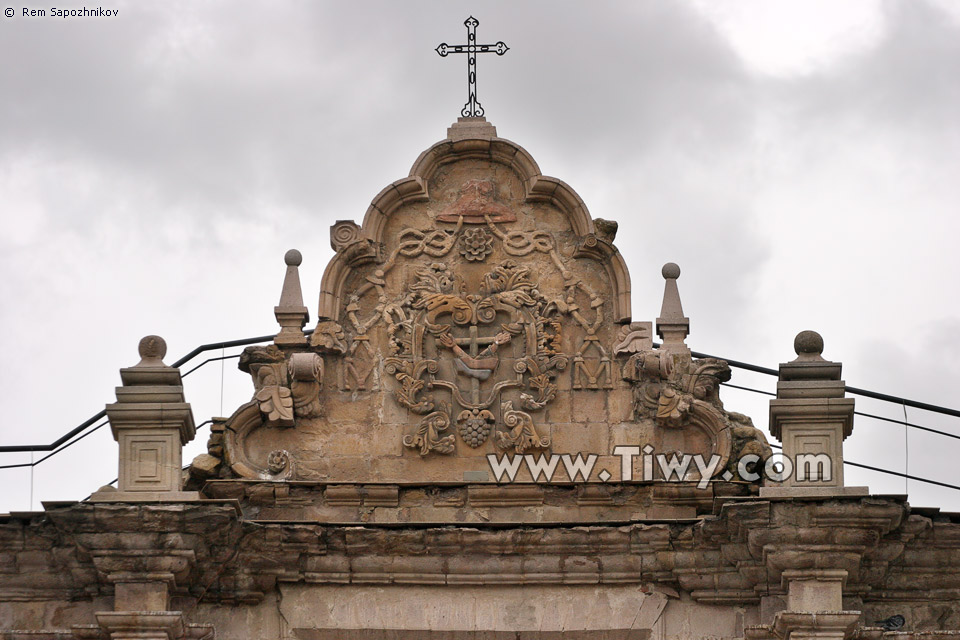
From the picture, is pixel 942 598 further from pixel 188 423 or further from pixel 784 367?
pixel 188 423

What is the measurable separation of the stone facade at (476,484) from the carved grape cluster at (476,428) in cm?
2

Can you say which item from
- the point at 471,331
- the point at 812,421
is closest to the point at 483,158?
the point at 471,331

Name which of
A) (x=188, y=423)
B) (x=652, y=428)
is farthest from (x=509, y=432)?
(x=188, y=423)

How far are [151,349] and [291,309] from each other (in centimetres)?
137

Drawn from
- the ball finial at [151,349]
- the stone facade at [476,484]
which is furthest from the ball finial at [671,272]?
the ball finial at [151,349]

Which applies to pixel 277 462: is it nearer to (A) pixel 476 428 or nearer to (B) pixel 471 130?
(A) pixel 476 428

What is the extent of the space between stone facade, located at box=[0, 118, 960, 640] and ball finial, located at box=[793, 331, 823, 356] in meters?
0.02

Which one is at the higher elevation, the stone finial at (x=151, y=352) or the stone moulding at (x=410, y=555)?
the stone finial at (x=151, y=352)

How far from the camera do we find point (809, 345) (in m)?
23.0

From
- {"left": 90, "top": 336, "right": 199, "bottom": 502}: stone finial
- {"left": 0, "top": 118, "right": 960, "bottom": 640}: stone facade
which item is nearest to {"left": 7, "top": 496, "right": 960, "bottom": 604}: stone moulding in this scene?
{"left": 0, "top": 118, "right": 960, "bottom": 640}: stone facade

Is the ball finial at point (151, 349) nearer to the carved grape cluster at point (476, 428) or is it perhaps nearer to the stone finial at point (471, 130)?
the carved grape cluster at point (476, 428)

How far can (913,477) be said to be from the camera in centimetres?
2369

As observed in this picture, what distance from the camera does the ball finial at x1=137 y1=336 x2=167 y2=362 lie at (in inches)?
911

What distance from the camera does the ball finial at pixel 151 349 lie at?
23.1m
